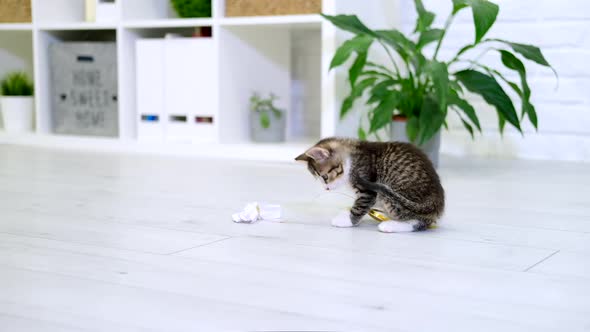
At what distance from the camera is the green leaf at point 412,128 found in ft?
8.05

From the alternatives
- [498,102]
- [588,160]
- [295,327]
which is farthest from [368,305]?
[588,160]

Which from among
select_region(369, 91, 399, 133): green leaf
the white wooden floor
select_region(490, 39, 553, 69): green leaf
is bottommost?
the white wooden floor

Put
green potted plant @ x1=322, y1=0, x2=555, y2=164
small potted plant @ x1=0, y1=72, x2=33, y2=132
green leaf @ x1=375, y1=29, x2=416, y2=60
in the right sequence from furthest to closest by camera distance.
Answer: small potted plant @ x1=0, y1=72, x2=33, y2=132, green leaf @ x1=375, y1=29, x2=416, y2=60, green potted plant @ x1=322, y1=0, x2=555, y2=164

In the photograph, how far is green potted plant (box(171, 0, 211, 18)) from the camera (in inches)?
117

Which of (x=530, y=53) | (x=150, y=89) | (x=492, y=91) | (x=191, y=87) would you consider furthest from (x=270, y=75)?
(x=530, y=53)

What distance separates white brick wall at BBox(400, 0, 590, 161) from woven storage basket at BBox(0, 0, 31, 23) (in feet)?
5.99

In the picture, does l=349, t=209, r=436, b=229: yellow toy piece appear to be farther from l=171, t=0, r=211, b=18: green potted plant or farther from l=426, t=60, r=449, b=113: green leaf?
l=171, t=0, r=211, b=18: green potted plant

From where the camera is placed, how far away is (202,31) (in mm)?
3098

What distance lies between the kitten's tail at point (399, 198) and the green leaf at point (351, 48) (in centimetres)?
90

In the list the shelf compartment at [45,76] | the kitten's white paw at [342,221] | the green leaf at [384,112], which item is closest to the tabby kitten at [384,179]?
the kitten's white paw at [342,221]

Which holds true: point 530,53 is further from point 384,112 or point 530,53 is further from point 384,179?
point 384,179

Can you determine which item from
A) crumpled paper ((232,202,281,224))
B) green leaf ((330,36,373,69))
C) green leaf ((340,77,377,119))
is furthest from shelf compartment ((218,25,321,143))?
crumpled paper ((232,202,281,224))

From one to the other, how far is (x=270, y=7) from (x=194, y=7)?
38 cm

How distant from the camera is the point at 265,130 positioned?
299 centimetres
